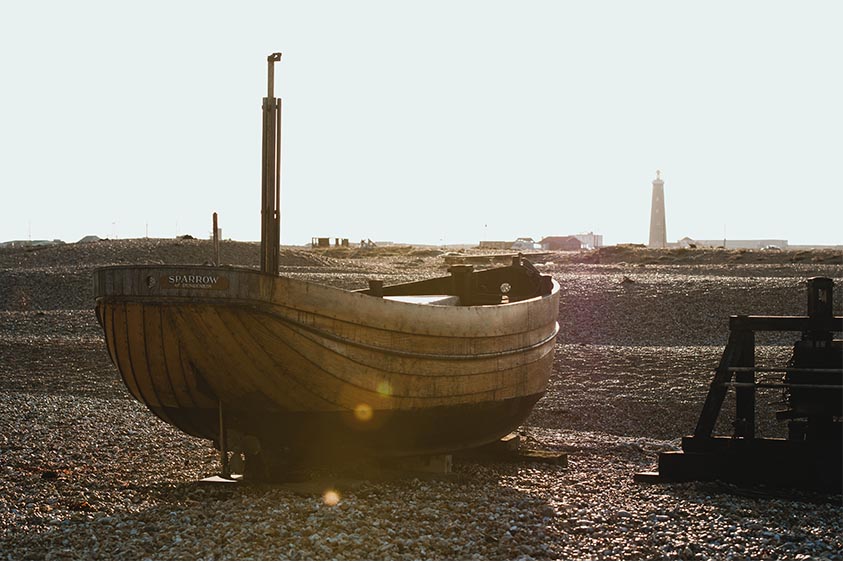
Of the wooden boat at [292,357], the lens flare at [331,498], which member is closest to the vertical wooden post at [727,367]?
the wooden boat at [292,357]

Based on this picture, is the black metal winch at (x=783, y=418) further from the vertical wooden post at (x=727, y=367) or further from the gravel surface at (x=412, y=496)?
the gravel surface at (x=412, y=496)

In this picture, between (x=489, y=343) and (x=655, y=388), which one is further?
(x=655, y=388)

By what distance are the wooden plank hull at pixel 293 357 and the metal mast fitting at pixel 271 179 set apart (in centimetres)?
68

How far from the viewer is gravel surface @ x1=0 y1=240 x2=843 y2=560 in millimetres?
8719

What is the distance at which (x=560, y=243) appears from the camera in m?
127

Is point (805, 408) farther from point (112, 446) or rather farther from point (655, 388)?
point (112, 446)

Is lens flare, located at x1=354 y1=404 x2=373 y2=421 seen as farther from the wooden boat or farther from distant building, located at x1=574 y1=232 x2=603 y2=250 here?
distant building, located at x1=574 y1=232 x2=603 y2=250

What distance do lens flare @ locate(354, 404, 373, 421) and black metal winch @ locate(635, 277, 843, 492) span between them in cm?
327

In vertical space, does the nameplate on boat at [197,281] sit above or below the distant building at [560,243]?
below

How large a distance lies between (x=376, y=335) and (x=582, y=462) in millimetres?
3795

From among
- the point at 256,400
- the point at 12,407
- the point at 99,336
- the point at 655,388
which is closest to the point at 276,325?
the point at 256,400

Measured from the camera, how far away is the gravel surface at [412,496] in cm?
872

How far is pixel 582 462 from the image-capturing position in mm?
12883

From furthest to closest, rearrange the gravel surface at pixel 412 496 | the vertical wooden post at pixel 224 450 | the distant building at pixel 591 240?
the distant building at pixel 591 240, the vertical wooden post at pixel 224 450, the gravel surface at pixel 412 496
